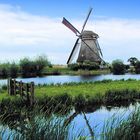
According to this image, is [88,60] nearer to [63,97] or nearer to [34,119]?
[63,97]

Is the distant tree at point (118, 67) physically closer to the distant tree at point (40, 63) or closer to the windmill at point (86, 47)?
the windmill at point (86, 47)

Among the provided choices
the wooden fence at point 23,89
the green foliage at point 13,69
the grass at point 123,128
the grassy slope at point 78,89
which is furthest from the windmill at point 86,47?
the grass at point 123,128

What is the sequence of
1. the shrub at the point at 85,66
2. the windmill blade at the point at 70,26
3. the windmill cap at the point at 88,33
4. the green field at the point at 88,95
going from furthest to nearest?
the shrub at the point at 85,66 → the windmill cap at the point at 88,33 → the windmill blade at the point at 70,26 → the green field at the point at 88,95

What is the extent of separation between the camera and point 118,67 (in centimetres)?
7638

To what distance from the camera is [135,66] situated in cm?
7994

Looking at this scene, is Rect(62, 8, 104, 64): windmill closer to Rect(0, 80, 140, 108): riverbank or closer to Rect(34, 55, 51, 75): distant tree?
Rect(34, 55, 51, 75): distant tree

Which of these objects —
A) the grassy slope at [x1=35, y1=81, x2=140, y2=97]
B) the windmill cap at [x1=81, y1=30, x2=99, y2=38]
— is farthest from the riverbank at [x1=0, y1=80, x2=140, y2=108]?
the windmill cap at [x1=81, y1=30, x2=99, y2=38]

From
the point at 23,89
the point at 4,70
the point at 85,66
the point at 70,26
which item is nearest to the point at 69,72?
the point at 85,66

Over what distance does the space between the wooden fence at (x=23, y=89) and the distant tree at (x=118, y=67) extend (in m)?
50.7

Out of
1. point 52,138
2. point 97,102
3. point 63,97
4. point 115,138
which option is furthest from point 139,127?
point 97,102

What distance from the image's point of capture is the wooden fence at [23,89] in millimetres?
21623

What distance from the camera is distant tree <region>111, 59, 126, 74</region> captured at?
75.6m

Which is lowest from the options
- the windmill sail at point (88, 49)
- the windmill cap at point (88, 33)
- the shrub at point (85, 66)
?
the shrub at point (85, 66)

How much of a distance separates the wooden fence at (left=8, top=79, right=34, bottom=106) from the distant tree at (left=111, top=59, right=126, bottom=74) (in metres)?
50.7
